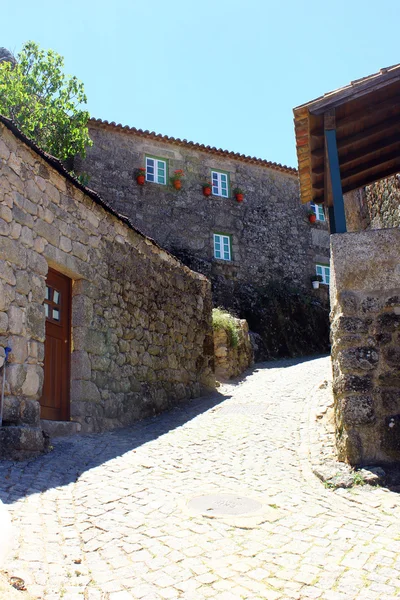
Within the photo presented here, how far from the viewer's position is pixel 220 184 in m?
19.0

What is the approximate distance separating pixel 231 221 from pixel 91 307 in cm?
1202

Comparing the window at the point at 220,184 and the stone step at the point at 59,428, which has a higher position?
the window at the point at 220,184

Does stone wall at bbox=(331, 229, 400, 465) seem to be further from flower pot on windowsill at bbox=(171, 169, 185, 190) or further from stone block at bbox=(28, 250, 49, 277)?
flower pot on windowsill at bbox=(171, 169, 185, 190)

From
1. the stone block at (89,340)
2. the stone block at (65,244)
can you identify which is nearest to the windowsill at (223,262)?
the stone block at (89,340)

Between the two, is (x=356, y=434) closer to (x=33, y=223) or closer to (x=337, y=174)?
(x=337, y=174)

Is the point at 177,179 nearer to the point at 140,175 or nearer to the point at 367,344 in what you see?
the point at 140,175

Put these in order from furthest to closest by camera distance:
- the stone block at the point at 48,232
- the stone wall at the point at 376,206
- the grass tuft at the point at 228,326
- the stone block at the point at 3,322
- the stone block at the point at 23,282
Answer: the grass tuft at the point at 228,326, the stone wall at the point at 376,206, the stone block at the point at 48,232, the stone block at the point at 23,282, the stone block at the point at 3,322

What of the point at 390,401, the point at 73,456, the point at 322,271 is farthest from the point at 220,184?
the point at 73,456

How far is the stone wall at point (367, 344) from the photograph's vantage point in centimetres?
516

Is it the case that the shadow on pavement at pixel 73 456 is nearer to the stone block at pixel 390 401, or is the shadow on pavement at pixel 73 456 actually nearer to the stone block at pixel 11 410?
the stone block at pixel 11 410

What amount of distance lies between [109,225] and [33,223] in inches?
75.1

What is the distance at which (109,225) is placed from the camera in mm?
8023

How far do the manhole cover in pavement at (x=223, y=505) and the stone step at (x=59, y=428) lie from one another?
7.65ft

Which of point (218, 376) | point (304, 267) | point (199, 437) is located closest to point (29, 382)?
point (199, 437)
